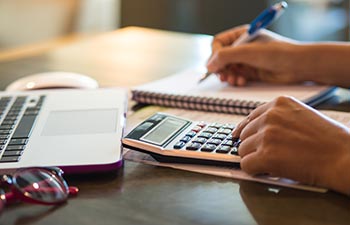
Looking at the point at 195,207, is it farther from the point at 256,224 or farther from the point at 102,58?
the point at 102,58

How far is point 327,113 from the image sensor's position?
102cm

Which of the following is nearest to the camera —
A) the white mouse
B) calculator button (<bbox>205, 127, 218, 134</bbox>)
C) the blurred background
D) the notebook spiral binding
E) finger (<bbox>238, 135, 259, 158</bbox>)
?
finger (<bbox>238, 135, 259, 158</bbox>)

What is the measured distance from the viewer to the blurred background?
2.31 m

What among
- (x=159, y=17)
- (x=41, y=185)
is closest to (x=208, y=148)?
(x=41, y=185)

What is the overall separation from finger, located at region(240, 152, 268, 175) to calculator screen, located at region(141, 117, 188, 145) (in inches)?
5.0

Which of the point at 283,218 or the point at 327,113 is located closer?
the point at 283,218

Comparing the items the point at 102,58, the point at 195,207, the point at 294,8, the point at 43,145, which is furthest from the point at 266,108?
the point at 294,8

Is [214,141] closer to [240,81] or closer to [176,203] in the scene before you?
[176,203]

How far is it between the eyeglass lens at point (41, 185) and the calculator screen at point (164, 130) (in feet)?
0.52

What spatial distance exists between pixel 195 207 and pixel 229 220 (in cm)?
5

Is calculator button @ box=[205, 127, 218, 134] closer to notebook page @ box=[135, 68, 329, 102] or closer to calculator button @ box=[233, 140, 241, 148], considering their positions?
calculator button @ box=[233, 140, 241, 148]

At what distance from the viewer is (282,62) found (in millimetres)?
1196

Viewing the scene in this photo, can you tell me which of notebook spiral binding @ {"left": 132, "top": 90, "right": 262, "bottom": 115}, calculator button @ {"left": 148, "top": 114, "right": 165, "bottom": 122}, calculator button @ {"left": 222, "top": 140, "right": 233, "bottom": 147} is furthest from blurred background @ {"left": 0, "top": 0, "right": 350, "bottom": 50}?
calculator button @ {"left": 222, "top": 140, "right": 233, "bottom": 147}

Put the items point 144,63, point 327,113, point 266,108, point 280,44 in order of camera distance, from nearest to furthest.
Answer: point 266,108 < point 327,113 < point 280,44 < point 144,63
